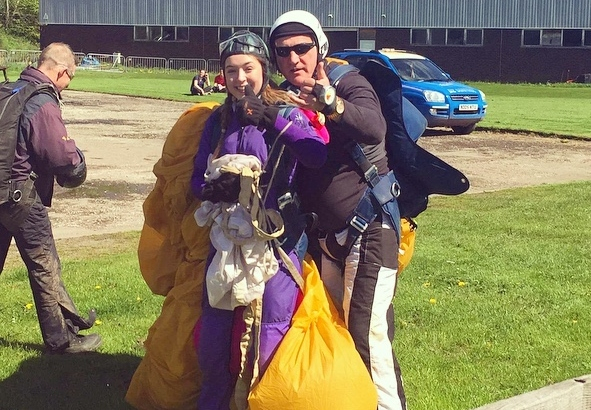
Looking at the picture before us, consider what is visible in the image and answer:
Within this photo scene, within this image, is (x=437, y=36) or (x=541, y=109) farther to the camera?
(x=437, y=36)

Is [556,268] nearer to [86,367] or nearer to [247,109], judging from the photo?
[86,367]

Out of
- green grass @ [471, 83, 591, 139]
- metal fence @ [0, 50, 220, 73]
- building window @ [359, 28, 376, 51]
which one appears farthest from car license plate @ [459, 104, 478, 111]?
metal fence @ [0, 50, 220, 73]

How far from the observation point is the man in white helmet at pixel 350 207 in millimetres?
3486

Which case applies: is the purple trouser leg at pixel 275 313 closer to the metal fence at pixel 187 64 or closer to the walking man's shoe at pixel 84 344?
the walking man's shoe at pixel 84 344

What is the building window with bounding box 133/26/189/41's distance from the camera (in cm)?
5453

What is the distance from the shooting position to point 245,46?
11.6 ft

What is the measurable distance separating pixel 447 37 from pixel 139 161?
35546 mm

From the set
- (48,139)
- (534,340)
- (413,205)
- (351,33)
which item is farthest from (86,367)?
(351,33)

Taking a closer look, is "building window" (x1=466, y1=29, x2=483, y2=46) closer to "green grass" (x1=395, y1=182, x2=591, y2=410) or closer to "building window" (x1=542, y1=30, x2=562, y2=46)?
"building window" (x1=542, y1=30, x2=562, y2=46)

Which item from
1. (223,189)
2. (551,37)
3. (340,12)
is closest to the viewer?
(223,189)

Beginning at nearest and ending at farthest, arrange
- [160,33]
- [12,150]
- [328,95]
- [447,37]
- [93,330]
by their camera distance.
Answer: [328,95], [12,150], [93,330], [447,37], [160,33]

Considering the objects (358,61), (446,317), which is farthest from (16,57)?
(446,317)

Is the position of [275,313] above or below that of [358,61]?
below

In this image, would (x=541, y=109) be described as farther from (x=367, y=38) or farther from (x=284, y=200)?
(x=367, y=38)
